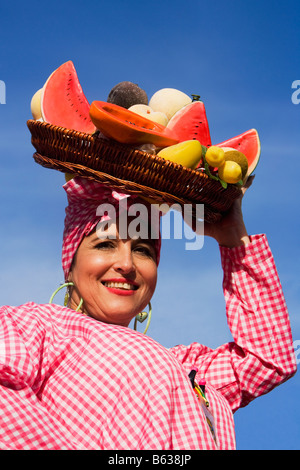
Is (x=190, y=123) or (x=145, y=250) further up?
(x=190, y=123)

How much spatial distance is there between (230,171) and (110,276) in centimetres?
62

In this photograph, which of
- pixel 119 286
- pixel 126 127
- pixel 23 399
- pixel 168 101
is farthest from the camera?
pixel 168 101

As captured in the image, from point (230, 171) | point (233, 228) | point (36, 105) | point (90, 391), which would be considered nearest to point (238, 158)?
point (230, 171)

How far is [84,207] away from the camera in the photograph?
262cm

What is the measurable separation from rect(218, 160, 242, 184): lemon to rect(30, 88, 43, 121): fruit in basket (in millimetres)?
776

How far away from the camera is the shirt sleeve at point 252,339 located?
2701 mm

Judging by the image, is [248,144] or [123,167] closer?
[123,167]

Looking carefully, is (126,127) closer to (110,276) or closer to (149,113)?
(149,113)

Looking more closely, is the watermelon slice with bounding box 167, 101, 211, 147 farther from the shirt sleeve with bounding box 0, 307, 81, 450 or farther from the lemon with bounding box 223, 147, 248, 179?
the shirt sleeve with bounding box 0, 307, 81, 450

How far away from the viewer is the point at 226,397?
2.72 metres

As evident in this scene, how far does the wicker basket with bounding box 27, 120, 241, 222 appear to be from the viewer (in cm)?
233

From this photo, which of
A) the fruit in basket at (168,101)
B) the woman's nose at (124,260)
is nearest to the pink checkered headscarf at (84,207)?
the woman's nose at (124,260)

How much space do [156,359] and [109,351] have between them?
16 cm

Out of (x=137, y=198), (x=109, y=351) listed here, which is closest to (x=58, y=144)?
(x=137, y=198)
